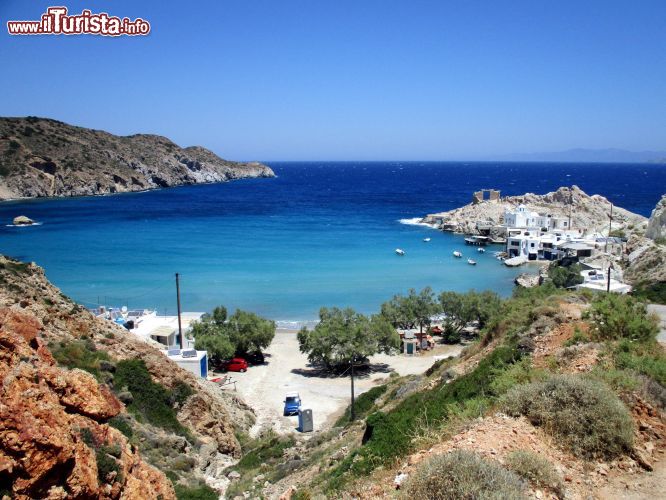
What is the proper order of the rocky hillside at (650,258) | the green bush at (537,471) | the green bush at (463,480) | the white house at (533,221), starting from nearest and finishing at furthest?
the green bush at (463,480)
the green bush at (537,471)
the rocky hillside at (650,258)
the white house at (533,221)

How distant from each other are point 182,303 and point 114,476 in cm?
3308

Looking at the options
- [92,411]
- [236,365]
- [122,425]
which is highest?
[92,411]

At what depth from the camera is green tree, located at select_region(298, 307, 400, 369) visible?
88.9 ft

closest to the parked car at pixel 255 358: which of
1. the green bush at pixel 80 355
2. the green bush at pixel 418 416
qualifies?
the green bush at pixel 80 355

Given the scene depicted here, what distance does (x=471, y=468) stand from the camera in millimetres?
5609

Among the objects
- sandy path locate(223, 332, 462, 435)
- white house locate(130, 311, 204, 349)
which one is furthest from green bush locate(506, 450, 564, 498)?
white house locate(130, 311, 204, 349)

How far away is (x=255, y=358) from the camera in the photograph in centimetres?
2964

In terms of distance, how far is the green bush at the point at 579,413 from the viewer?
23.0 ft

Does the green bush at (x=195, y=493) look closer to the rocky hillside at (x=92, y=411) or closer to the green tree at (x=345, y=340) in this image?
the rocky hillside at (x=92, y=411)

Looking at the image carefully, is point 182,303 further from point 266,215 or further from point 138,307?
point 266,215

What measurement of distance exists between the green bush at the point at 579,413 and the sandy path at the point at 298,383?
1353 cm

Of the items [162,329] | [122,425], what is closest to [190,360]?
[162,329]

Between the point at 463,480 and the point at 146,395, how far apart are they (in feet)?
43.0

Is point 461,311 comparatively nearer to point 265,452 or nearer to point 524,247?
point 265,452
